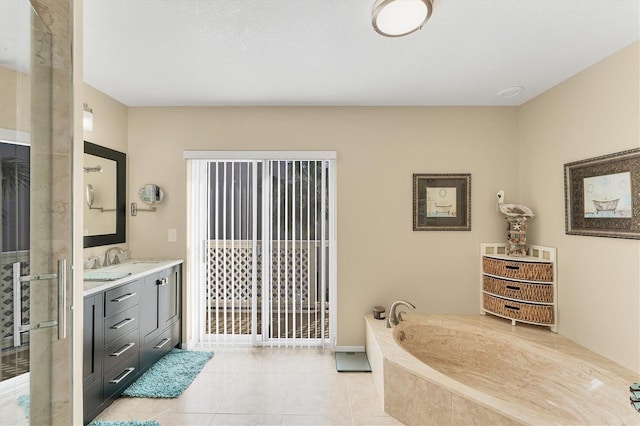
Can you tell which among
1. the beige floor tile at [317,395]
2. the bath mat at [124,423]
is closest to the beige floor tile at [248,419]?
the beige floor tile at [317,395]

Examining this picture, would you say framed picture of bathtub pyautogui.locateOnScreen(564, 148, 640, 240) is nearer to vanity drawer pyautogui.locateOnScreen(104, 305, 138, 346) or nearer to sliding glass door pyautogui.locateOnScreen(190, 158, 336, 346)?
sliding glass door pyautogui.locateOnScreen(190, 158, 336, 346)

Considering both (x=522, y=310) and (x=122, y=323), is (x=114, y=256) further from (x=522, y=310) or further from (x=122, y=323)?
(x=522, y=310)

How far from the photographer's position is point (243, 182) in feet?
10.3

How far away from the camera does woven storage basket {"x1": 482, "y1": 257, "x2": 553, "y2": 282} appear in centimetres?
263

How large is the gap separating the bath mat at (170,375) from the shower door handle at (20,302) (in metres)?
1.56

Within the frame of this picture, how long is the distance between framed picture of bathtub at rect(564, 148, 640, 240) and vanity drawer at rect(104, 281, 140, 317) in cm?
351

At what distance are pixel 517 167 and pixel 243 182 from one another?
2.82m

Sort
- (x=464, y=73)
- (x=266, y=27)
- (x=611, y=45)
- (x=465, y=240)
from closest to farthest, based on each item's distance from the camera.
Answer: (x=266, y=27), (x=611, y=45), (x=464, y=73), (x=465, y=240)

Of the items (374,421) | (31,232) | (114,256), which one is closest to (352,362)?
(374,421)

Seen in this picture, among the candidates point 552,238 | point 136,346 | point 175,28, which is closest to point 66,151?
point 175,28

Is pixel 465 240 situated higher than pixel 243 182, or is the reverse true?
pixel 243 182

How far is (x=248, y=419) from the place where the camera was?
6.78ft

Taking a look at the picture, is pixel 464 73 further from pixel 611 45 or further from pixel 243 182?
pixel 243 182

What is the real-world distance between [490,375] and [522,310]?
639 millimetres
